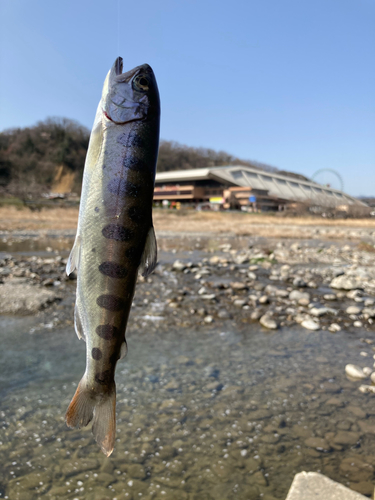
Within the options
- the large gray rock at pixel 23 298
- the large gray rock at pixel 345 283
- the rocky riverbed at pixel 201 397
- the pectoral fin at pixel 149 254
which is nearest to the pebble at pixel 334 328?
the rocky riverbed at pixel 201 397

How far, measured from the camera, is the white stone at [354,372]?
5.98 meters

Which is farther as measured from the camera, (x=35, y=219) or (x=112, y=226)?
(x=35, y=219)

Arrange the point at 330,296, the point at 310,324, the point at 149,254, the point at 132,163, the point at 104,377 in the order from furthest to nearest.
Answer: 1. the point at 330,296
2. the point at 310,324
3. the point at 104,377
4. the point at 149,254
5. the point at 132,163

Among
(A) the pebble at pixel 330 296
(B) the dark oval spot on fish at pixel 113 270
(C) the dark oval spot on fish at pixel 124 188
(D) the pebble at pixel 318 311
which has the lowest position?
(D) the pebble at pixel 318 311

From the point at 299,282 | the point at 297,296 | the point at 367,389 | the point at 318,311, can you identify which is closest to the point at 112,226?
the point at 367,389

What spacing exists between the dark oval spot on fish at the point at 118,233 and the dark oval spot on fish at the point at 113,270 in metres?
0.12

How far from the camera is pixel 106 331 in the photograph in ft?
5.77

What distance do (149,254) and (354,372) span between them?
560 centimetres

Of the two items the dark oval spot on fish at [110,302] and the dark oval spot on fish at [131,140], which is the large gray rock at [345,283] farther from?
the dark oval spot on fish at [131,140]

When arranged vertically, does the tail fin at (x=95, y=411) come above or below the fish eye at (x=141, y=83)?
below

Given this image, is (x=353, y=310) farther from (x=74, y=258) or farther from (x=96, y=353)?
(x=74, y=258)

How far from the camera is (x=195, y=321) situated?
8.77m

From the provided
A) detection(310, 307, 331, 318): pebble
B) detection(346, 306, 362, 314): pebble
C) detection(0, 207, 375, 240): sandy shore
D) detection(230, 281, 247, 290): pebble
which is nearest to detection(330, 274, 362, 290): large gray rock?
detection(346, 306, 362, 314): pebble

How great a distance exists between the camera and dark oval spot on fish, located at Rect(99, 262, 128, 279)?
65.9 inches
